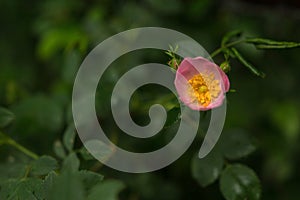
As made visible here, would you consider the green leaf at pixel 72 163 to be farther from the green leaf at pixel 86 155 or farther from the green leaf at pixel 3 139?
the green leaf at pixel 3 139

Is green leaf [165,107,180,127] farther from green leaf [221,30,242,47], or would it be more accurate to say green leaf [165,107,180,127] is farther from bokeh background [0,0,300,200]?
bokeh background [0,0,300,200]

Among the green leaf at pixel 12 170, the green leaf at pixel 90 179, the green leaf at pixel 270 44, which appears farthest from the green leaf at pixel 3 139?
the green leaf at pixel 270 44

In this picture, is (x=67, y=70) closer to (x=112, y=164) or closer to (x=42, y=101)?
(x=42, y=101)

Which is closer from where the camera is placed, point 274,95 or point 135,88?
point 135,88

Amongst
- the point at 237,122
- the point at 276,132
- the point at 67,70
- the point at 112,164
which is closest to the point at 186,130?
the point at 112,164

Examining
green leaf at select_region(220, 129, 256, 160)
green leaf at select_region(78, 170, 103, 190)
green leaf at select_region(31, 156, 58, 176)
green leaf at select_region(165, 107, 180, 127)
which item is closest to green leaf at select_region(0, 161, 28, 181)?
green leaf at select_region(31, 156, 58, 176)

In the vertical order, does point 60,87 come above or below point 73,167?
below

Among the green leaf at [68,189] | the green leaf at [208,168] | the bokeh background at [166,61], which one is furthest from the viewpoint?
the bokeh background at [166,61]
